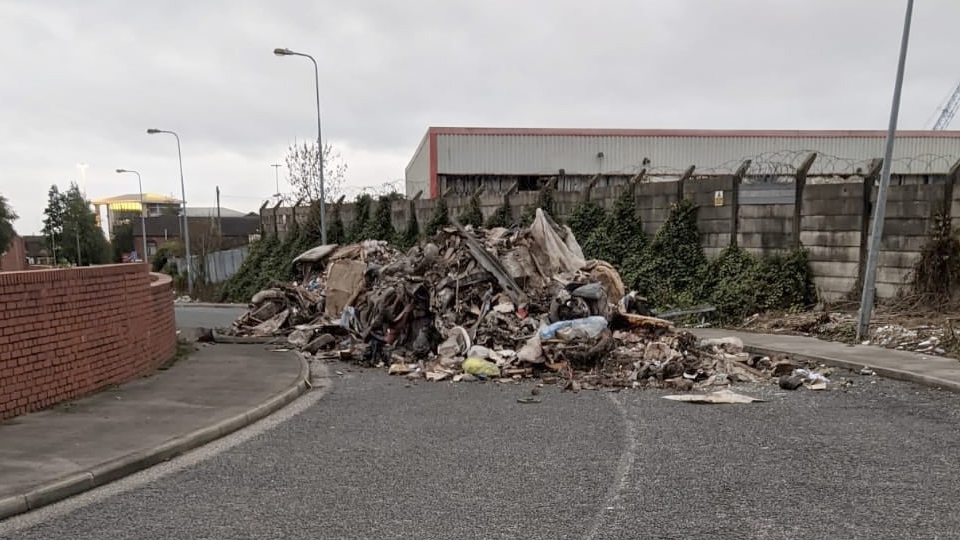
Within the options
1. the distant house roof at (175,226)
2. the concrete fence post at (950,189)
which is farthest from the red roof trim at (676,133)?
the distant house roof at (175,226)

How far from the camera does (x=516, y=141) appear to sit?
1137 inches

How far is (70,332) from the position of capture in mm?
7176

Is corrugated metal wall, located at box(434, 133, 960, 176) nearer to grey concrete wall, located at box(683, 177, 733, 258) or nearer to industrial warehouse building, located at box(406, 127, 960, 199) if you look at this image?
industrial warehouse building, located at box(406, 127, 960, 199)

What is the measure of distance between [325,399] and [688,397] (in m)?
4.87

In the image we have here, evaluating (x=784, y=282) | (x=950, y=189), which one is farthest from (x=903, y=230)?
(x=784, y=282)

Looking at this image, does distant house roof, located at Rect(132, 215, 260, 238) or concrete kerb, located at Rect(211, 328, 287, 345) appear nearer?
concrete kerb, located at Rect(211, 328, 287, 345)

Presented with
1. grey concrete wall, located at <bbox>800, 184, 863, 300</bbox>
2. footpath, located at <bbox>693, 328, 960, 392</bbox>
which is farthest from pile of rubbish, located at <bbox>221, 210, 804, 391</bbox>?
grey concrete wall, located at <bbox>800, 184, 863, 300</bbox>

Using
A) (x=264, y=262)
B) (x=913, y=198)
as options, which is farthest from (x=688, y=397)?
(x=264, y=262)

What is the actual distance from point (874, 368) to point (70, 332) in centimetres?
1085

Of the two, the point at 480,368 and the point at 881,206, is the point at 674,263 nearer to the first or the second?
the point at 881,206

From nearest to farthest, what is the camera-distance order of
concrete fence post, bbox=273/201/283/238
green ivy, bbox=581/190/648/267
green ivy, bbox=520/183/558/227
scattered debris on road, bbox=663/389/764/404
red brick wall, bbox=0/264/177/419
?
red brick wall, bbox=0/264/177/419, scattered debris on road, bbox=663/389/764/404, green ivy, bbox=581/190/648/267, green ivy, bbox=520/183/558/227, concrete fence post, bbox=273/201/283/238

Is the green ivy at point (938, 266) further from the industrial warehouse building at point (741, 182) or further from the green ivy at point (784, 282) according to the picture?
the green ivy at point (784, 282)

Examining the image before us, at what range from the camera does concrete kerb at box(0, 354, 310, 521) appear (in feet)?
14.8

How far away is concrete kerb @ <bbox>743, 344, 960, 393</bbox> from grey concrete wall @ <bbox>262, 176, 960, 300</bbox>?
367cm
